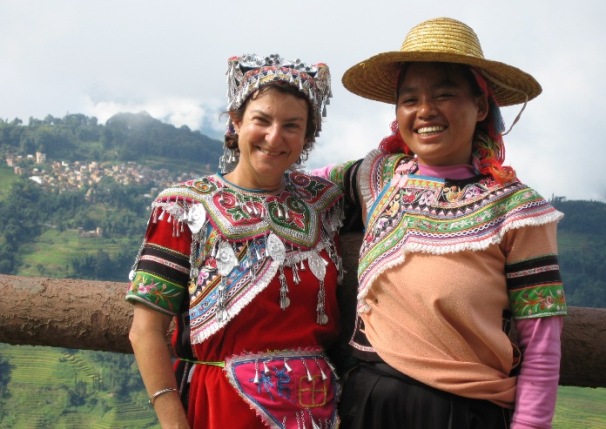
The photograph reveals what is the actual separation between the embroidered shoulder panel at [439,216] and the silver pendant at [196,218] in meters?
0.53

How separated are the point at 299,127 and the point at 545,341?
3.24 ft

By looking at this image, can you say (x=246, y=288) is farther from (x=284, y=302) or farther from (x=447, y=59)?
(x=447, y=59)

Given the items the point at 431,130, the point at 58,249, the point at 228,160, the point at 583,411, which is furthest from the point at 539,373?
the point at 58,249

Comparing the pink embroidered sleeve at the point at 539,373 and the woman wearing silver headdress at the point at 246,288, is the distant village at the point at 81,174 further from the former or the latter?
the pink embroidered sleeve at the point at 539,373

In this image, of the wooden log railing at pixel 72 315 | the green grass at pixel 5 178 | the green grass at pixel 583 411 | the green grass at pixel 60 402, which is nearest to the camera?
the wooden log railing at pixel 72 315

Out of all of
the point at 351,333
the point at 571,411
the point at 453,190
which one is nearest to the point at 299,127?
the point at 453,190

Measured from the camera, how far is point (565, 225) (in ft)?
152

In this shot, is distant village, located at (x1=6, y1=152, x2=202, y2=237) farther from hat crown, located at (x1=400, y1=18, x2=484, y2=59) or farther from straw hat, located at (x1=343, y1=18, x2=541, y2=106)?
hat crown, located at (x1=400, y1=18, x2=484, y2=59)

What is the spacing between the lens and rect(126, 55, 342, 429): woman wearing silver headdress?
214cm

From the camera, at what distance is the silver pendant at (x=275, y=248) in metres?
2.22

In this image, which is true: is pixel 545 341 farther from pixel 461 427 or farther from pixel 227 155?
pixel 227 155

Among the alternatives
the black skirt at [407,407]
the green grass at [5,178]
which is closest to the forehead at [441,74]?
the black skirt at [407,407]

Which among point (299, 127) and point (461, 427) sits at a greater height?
point (299, 127)

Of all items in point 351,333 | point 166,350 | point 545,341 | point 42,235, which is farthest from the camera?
point 42,235
